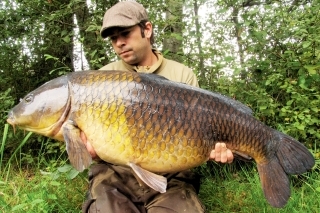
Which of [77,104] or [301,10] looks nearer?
[77,104]

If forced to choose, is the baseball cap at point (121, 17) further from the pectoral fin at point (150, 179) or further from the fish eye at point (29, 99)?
the pectoral fin at point (150, 179)

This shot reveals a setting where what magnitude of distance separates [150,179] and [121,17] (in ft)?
3.11

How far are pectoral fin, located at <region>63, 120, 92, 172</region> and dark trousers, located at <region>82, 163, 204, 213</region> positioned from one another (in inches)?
15.1

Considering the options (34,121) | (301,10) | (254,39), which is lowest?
(34,121)

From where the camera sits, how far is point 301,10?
9.98ft

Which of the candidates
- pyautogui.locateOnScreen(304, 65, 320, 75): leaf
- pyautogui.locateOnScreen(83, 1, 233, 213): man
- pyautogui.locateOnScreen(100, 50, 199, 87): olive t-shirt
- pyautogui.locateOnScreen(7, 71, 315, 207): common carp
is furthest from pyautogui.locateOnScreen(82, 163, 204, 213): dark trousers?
pyautogui.locateOnScreen(304, 65, 320, 75): leaf

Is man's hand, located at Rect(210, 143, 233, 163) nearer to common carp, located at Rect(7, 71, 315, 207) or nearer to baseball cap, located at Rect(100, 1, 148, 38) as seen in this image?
common carp, located at Rect(7, 71, 315, 207)

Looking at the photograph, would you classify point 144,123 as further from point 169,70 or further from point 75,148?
point 169,70

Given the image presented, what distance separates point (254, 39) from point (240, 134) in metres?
1.35

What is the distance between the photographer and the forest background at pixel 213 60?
261 centimetres

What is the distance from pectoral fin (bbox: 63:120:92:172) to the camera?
1.60 m

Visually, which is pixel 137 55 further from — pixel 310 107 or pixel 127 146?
pixel 310 107

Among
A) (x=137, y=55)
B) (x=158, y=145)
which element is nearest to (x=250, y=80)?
(x=137, y=55)

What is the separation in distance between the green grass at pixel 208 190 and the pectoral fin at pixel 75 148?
0.63 m
